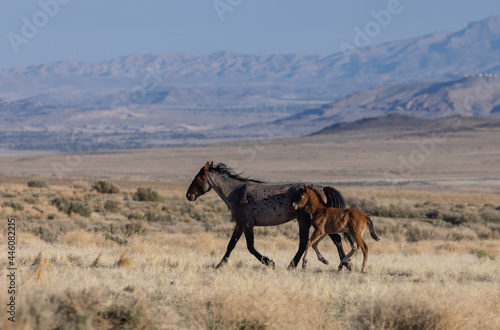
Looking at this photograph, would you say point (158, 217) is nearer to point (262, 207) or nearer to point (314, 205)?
point (262, 207)

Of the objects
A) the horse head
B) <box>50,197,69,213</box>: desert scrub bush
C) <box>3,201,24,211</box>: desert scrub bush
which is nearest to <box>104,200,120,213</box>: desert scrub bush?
<box>50,197,69,213</box>: desert scrub bush

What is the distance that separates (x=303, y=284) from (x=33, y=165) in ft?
288

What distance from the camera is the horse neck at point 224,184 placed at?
11609mm

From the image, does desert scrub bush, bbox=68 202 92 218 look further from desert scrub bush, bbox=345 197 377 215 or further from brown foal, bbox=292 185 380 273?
brown foal, bbox=292 185 380 273

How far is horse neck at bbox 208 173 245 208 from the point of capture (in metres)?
11.6

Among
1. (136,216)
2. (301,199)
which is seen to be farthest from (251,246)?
(136,216)

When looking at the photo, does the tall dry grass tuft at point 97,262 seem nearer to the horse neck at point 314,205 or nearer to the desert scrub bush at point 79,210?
the horse neck at point 314,205

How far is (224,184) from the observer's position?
11688 millimetres

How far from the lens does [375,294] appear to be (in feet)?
28.8

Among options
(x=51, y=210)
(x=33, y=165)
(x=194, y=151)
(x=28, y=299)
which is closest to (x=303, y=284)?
(x=28, y=299)

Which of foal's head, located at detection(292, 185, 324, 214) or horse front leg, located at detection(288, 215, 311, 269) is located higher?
foal's head, located at detection(292, 185, 324, 214)

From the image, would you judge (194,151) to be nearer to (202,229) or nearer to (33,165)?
(33,165)

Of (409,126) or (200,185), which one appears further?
(409,126)

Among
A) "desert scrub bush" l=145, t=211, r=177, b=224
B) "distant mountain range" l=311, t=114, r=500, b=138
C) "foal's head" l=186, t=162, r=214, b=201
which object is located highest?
"distant mountain range" l=311, t=114, r=500, b=138
